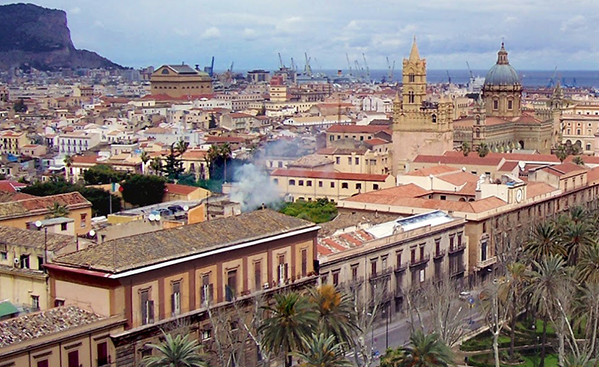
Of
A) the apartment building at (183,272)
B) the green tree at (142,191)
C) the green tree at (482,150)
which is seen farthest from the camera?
the green tree at (482,150)

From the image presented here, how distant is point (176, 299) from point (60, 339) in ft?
17.4

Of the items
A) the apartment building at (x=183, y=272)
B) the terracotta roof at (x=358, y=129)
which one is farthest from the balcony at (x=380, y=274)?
the terracotta roof at (x=358, y=129)

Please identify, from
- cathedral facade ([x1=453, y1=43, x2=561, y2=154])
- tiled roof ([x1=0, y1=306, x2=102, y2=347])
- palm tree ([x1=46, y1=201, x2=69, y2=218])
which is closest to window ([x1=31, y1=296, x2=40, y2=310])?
tiled roof ([x1=0, y1=306, x2=102, y2=347])

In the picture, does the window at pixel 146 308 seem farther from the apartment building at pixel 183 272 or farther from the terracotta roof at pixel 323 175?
the terracotta roof at pixel 323 175

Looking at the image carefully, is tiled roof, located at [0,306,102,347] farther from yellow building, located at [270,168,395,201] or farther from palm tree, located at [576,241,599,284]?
yellow building, located at [270,168,395,201]

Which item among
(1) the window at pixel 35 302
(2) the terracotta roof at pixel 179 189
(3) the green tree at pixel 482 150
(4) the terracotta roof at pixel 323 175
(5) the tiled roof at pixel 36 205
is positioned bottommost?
(2) the terracotta roof at pixel 179 189

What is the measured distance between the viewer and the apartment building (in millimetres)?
32938

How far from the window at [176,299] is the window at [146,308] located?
1099mm

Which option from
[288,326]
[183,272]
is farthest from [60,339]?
[288,326]

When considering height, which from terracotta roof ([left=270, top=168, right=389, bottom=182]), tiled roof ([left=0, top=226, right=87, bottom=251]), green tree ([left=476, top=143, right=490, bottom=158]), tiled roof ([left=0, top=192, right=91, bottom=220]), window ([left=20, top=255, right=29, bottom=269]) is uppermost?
tiled roof ([left=0, top=226, right=87, bottom=251])

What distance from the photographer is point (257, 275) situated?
38812mm

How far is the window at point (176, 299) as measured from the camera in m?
35.0

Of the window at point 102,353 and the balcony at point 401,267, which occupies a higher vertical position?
the window at point 102,353

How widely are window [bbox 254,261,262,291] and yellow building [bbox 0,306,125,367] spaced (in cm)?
722
